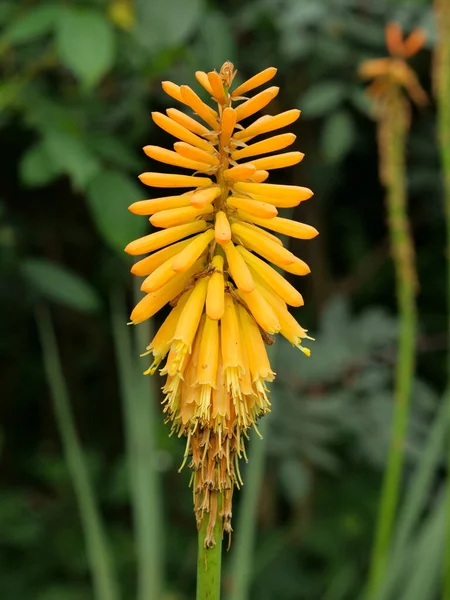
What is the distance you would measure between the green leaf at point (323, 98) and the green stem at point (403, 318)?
0.95ft

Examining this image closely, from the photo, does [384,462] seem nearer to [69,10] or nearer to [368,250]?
[368,250]

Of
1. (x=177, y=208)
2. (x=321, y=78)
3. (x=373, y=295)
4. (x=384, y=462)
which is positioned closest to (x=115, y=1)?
(x=321, y=78)

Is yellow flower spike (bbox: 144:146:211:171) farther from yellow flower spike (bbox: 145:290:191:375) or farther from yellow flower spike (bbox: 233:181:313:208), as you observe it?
yellow flower spike (bbox: 145:290:191:375)

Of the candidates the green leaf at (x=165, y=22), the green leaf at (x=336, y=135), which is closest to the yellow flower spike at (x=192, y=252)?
the green leaf at (x=165, y=22)

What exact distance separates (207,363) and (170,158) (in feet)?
0.94

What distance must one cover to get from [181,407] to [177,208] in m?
0.29

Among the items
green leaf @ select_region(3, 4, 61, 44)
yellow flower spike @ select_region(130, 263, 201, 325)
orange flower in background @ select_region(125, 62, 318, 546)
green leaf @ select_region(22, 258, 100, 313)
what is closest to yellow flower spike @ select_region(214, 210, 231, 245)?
orange flower in background @ select_region(125, 62, 318, 546)

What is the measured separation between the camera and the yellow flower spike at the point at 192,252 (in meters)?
0.99

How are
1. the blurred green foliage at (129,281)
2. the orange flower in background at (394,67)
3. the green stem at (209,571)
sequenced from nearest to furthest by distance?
the green stem at (209,571)
the blurred green foliage at (129,281)
the orange flower in background at (394,67)

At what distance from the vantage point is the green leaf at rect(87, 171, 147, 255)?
237 cm

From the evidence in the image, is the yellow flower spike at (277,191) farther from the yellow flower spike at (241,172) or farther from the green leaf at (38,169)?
the green leaf at (38,169)

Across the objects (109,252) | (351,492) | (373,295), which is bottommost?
(351,492)

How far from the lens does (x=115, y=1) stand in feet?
8.36

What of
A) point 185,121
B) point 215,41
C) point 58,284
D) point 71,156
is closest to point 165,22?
point 215,41
